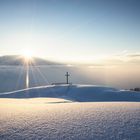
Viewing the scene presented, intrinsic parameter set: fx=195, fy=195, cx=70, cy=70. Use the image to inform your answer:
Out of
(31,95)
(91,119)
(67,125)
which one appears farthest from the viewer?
(31,95)

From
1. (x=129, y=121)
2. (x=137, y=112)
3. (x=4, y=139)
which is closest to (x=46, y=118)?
(x=4, y=139)

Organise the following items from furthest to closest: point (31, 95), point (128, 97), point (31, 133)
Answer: point (31, 95), point (128, 97), point (31, 133)

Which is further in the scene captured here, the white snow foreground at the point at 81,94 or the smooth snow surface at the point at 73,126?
the white snow foreground at the point at 81,94

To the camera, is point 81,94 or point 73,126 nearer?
point 73,126

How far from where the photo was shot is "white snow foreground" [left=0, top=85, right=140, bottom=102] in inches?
733

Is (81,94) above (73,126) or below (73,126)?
below

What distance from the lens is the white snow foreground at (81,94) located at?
1862 cm

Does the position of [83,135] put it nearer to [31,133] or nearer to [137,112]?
[31,133]

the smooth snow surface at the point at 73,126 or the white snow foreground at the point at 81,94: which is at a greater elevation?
the smooth snow surface at the point at 73,126

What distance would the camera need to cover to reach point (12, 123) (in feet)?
12.2

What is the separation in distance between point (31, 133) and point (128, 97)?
16758 mm

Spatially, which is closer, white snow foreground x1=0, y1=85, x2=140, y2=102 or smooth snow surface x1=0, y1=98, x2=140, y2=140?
smooth snow surface x1=0, y1=98, x2=140, y2=140

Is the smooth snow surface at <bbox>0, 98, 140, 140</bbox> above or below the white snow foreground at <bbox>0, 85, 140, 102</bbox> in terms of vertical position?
above

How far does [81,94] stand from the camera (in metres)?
20.2
